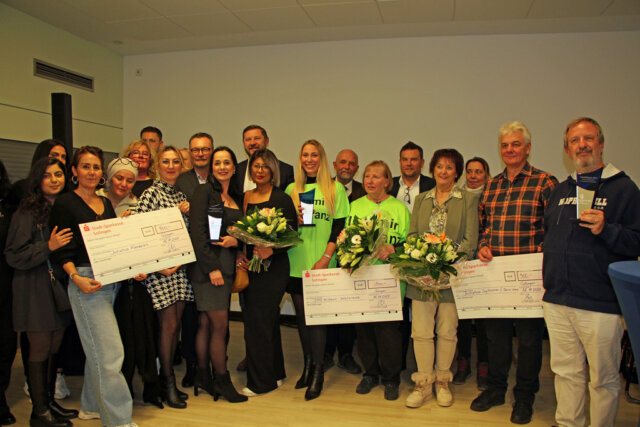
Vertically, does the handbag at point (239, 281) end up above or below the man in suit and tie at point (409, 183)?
below

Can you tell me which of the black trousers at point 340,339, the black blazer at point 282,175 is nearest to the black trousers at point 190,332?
the black blazer at point 282,175

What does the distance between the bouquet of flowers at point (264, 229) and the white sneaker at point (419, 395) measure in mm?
1385

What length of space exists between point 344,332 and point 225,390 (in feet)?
4.27

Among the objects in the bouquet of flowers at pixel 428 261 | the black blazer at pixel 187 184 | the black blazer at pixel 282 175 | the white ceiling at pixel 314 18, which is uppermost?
the white ceiling at pixel 314 18

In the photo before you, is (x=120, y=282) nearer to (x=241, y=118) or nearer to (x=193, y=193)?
(x=193, y=193)

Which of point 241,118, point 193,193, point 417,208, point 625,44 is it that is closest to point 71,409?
point 193,193

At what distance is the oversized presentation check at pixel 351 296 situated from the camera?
3.33 m

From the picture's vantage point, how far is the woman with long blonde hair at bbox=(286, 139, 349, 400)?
3521 mm

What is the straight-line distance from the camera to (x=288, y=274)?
346cm

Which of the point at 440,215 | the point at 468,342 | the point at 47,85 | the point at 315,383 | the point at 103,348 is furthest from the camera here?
the point at 47,85

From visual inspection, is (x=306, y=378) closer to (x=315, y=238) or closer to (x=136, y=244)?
(x=315, y=238)

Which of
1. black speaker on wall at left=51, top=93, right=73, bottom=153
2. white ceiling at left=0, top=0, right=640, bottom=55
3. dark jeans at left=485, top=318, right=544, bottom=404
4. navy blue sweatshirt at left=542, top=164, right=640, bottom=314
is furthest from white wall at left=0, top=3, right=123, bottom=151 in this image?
navy blue sweatshirt at left=542, top=164, right=640, bottom=314

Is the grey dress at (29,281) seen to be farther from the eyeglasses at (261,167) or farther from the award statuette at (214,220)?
the eyeglasses at (261,167)

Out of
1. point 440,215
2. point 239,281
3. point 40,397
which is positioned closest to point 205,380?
point 239,281
